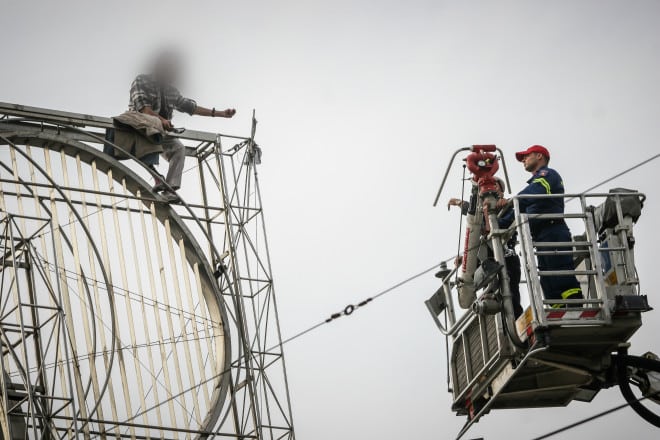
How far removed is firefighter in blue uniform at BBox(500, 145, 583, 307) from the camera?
52.2ft

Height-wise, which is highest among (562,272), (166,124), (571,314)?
(166,124)

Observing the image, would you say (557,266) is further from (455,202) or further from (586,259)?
(455,202)

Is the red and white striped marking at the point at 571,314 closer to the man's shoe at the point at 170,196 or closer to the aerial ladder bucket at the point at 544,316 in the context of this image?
the aerial ladder bucket at the point at 544,316

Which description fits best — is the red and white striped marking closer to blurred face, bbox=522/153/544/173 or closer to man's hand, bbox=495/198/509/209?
man's hand, bbox=495/198/509/209

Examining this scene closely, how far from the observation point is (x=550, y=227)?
16.1m

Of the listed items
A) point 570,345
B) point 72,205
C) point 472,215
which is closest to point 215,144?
point 72,205

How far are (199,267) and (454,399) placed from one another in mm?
5898

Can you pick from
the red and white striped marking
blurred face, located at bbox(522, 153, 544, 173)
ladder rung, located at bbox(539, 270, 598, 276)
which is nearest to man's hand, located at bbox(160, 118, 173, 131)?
blurred face, located at bbox(522, 153, 544, 173)

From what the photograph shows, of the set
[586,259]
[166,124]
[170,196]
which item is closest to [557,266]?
[586,259]

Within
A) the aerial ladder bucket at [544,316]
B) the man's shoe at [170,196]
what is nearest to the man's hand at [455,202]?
the aerial ladder bucket at [544,316]

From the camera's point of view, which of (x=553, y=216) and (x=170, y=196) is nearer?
(x=553, y=216)

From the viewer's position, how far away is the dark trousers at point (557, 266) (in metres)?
15.9

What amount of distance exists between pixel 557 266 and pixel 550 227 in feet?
1.67

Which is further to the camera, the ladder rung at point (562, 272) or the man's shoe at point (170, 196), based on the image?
the man's shoe at point (170, 196)
